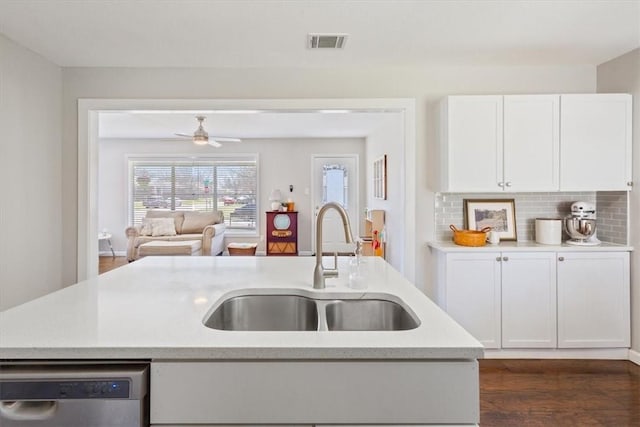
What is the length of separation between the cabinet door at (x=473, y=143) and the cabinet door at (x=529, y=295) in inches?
24.7

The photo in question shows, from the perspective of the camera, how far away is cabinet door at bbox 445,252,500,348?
3.05 meters

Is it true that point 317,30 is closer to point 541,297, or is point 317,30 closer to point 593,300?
point 541,297

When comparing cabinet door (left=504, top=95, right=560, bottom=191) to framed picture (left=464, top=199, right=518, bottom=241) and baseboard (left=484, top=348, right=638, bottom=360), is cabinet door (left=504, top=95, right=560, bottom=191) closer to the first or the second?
framed picture (left=464, top=199, right=518, bottom=241)

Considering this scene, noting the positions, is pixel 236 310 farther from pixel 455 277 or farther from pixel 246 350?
pixel 455 277

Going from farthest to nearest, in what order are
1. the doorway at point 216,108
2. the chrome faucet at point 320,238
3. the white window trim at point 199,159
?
the white window trim at point 199,159
the doorway at point 216,108
the chrome faucet at point 320,238

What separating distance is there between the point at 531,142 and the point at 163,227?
6.30 m

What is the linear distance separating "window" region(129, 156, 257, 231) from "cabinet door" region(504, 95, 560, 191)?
5764 millimetres

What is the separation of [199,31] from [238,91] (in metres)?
0.77

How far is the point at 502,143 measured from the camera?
10.3 feet

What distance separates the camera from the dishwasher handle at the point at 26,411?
3.13ft

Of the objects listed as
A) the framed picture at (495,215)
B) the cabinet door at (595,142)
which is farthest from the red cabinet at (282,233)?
the cabinet door at (595,142)

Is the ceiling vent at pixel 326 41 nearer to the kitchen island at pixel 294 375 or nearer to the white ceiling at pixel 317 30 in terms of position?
the white ceiling at pixel 317 30

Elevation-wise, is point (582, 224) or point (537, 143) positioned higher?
point (537, 143)

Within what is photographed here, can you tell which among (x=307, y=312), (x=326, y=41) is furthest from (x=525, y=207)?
(x=307, y=312)
